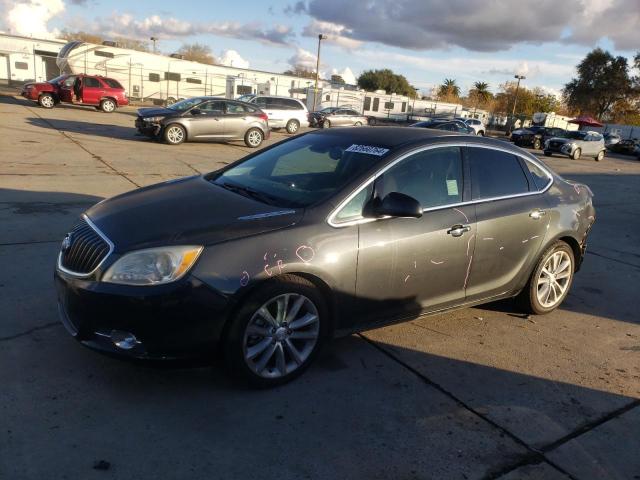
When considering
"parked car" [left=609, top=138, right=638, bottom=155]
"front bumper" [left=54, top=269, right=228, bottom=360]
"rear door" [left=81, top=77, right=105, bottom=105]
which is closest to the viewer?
"front bumper" [left=54, top=269, right=228, bottom=360]

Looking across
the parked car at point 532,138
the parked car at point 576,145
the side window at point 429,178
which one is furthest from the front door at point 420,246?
the parked car at point 532,138

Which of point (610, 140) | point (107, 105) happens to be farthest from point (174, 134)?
point (610, 140)

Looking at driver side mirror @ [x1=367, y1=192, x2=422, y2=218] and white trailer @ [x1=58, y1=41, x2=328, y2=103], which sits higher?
white trailer @ [x1=58, y1=41, x2=328, y2=103]

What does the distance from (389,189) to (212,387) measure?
5.89ft

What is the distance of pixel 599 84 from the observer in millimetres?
63969

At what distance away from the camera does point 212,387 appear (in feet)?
11.0

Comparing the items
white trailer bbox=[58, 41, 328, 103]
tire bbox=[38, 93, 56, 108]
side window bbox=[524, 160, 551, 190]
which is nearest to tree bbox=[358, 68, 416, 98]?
white trailer bbox=[58, 41, 328, 103]

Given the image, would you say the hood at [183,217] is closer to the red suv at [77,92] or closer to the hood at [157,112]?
the hood at [157,112]

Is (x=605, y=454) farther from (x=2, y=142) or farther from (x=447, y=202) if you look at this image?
(x=2, y=142)

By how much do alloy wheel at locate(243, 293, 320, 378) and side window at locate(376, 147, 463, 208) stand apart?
1.00 m

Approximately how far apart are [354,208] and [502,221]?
4.71 feet

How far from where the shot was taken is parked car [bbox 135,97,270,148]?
16.6 metres

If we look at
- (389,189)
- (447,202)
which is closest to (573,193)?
(447,202)

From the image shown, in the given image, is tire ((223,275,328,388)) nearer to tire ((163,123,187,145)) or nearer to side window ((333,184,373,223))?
side window ((333,184,373,223))
